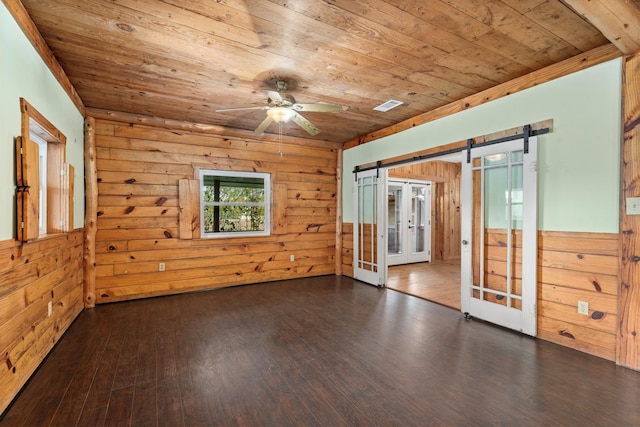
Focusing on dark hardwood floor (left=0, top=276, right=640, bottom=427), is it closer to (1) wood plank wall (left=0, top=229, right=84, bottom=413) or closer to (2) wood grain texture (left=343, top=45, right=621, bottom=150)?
(1) wood plank wall (left=0, top=229, right=84, bottom=413)

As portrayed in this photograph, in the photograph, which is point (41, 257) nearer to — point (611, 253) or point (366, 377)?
point (366, 377)

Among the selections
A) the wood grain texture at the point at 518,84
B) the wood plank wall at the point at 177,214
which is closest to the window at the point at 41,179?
the wood plank wall at the point at 177,214

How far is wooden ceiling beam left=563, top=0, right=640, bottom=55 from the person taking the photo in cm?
194

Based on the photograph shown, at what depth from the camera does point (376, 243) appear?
5238 mm

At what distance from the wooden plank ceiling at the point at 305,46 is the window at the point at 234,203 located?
1554 mm

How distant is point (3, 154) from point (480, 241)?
422 cm

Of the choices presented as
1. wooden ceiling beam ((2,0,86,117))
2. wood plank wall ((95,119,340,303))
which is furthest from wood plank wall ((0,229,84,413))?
wooden ceiling beam ((2,0,86,117))

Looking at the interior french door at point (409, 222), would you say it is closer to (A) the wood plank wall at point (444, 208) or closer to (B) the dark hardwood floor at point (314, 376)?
(A) the wood plank wall at point (444, 208)

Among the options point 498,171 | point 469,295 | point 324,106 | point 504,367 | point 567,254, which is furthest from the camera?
point 469,295

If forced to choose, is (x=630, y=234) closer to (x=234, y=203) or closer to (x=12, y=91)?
(x=12, y=91)

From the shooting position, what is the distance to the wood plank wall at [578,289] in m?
2.57

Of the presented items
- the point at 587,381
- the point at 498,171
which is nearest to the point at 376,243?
the point at 498,171

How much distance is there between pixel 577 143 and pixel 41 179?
16.5 feet

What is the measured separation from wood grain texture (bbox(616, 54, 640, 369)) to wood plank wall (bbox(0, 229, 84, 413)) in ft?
14.6
